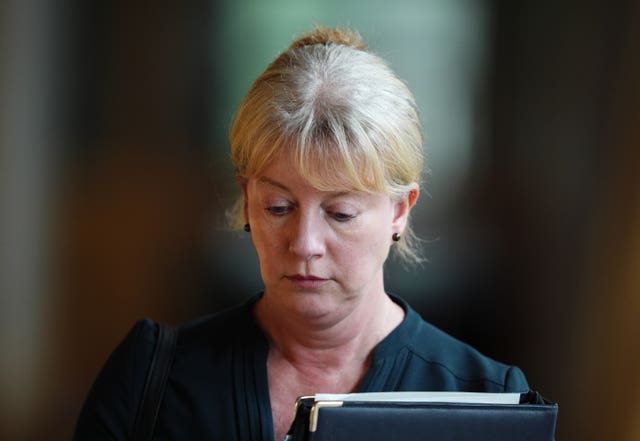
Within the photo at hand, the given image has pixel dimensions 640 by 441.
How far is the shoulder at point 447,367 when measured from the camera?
1717mm

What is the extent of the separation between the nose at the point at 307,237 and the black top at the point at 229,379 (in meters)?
0.27

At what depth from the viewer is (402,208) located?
175 centimetres

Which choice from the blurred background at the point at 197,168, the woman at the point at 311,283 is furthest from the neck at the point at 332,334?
the blurred background at the point at 197,168

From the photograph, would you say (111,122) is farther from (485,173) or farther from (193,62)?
(485,173)

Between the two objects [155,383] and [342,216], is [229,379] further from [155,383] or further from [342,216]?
[342,216]

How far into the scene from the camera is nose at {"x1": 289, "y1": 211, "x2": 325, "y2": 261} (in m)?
1.58

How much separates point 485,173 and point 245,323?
2.06 meters

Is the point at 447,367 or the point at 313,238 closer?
the point at 313,238

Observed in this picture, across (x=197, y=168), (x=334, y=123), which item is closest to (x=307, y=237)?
A: (x=334, y=123)

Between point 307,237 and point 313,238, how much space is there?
1cm

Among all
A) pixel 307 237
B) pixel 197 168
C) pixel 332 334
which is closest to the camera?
pixel 307 237

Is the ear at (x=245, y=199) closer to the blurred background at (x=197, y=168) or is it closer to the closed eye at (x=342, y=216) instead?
the closed eye at (x=342, y=216)

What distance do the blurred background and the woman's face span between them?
1.80m

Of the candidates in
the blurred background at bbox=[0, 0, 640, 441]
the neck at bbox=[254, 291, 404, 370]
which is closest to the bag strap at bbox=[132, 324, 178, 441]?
the neck at bbox=[254, 291, 404, 370]
